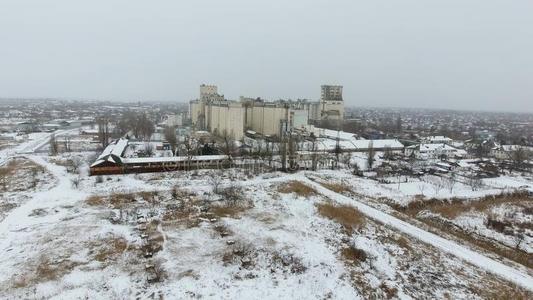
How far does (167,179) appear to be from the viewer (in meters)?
26.3

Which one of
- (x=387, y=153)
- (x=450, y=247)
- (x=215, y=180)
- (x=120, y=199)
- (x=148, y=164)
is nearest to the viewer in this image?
(x=450, y=247)

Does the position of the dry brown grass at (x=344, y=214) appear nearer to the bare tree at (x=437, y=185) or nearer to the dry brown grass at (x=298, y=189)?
the dry brown grass at (x=298, y=189)

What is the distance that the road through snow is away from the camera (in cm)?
1295

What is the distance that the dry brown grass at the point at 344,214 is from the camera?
58.0ft

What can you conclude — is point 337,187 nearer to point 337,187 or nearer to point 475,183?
point 337,187

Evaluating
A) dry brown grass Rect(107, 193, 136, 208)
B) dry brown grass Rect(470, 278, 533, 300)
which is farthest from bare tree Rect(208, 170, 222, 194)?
dry brown grass Rect(470, 278, 533, 300)

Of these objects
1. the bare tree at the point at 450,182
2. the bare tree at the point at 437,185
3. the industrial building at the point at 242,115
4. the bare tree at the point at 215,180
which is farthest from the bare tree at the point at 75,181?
the bare tree at the point at 450,182

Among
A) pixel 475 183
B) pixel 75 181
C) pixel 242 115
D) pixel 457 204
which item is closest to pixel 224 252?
pixel 75 181

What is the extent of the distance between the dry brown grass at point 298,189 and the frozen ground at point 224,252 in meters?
0.95

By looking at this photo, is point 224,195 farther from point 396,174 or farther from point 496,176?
point 496,176

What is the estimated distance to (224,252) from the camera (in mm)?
14266

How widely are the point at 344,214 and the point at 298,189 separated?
551 cm

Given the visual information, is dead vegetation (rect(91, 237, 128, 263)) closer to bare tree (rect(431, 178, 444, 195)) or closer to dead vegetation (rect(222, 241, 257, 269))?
dead vegetation (rect(222, 241, 257, 269))

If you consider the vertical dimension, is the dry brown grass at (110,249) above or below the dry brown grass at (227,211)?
below
